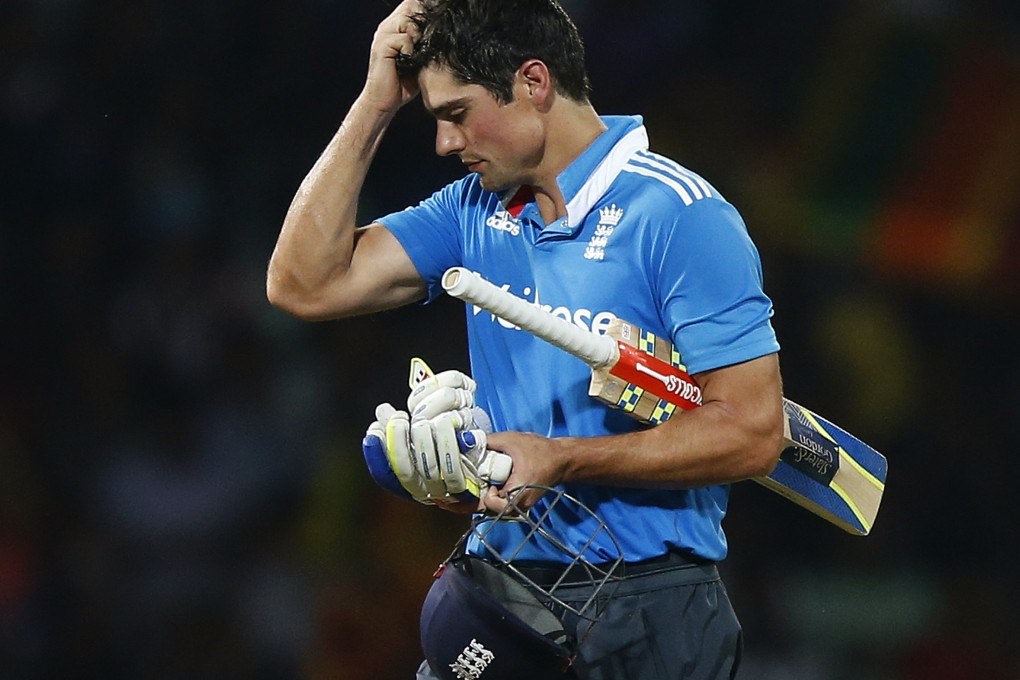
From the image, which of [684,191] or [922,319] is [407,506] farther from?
[684,191]

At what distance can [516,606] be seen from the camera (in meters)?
2.32

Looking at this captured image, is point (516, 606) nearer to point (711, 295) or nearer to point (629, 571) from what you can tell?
point (629, 571)

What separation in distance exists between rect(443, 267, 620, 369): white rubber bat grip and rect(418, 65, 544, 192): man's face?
406mm

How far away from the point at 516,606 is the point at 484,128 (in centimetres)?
86

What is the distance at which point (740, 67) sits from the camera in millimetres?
5930

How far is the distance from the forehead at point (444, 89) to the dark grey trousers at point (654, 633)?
35.4 inches

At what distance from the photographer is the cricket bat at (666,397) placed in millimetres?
2193

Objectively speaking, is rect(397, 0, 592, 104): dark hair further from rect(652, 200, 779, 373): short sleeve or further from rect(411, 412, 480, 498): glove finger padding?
rect(411, 412, 480, 498): glove finger padding

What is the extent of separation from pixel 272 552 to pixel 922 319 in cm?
275

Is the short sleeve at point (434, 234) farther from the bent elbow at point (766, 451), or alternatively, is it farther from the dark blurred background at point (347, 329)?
the dark blurred background at point (347, 329)

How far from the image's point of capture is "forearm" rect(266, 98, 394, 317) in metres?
2.76

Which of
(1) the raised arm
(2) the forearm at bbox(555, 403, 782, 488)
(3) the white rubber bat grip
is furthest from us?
(1) the raised arm

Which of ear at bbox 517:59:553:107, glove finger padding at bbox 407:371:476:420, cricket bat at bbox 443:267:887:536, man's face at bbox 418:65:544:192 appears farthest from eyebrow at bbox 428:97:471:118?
glove finger padding at bbox 407:371:476:420

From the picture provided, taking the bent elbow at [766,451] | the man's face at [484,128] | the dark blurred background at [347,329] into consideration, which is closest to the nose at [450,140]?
the man's face at [484,128]
